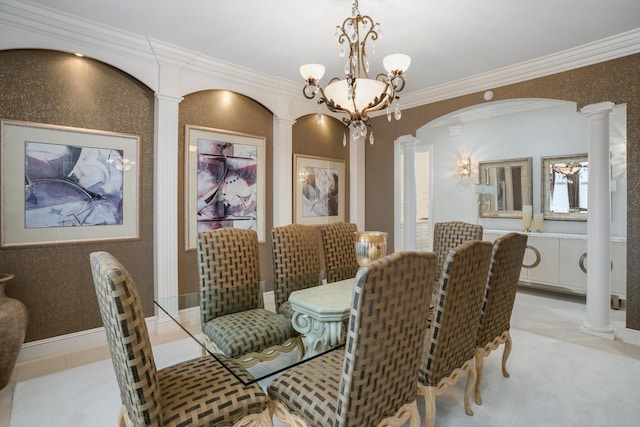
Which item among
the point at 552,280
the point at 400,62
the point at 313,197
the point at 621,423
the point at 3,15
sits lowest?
→ the point at 621,423

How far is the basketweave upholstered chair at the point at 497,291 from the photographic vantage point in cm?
200

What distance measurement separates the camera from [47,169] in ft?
8.90

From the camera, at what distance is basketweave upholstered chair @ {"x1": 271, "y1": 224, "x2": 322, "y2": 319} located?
2.64m

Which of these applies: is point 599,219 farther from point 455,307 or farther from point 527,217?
point 455,307

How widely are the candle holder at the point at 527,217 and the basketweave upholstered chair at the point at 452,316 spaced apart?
12.9 ft

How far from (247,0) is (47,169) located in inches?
82.5

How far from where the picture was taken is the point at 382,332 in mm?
1211

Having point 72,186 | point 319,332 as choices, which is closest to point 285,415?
point 319,332

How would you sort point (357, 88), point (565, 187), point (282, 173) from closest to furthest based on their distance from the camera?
point (357, 88) < point (282, 173) < point (565, 187)

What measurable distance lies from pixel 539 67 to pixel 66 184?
15.3 ft

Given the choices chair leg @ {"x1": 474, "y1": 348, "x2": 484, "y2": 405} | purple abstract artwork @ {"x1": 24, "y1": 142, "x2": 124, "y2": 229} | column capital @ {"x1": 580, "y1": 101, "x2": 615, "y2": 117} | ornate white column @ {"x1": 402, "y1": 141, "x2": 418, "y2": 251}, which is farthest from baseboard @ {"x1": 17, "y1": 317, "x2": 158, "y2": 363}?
column capital @ {"x1": 580, "y1": 101, "x2": 615, "y2": 117}

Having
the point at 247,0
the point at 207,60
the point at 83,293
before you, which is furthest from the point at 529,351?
the point at 207,60

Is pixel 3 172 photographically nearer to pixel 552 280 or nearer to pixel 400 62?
pixel 400 62

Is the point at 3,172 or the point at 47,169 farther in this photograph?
the point at 47,169
